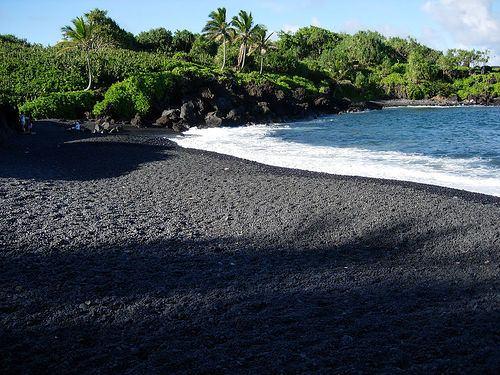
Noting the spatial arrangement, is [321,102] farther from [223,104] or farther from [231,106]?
[223,104]

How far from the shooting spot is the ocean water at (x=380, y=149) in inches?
701

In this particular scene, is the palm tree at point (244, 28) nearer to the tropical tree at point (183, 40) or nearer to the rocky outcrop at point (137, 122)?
the tropical tree at point (183, 40)

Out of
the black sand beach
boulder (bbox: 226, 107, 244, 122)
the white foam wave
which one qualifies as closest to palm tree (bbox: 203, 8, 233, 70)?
boulder (bbox: 226, 107, 244, 122)

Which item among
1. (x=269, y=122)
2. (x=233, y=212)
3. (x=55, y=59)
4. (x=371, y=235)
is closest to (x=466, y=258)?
(x=371, y=235)

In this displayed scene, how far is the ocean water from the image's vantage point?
701 inches

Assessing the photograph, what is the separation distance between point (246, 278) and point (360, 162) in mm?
14543

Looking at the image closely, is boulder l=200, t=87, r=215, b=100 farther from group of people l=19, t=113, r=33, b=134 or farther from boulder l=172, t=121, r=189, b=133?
group of people l=19, t=113, r=33, b=134

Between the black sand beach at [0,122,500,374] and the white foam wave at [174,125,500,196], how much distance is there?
3.02 m

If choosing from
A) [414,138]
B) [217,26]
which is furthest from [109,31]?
[414,138]

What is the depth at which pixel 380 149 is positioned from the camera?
26391 millimetres

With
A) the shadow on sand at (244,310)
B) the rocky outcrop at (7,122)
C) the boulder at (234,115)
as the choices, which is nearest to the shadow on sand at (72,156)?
the rocky outcrop at (7,122)

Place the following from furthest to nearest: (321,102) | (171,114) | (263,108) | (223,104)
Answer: (321,102), (263,108), (223,104), (171,114)

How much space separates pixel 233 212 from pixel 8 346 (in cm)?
675

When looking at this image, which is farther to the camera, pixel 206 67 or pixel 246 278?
pixel 206 67
